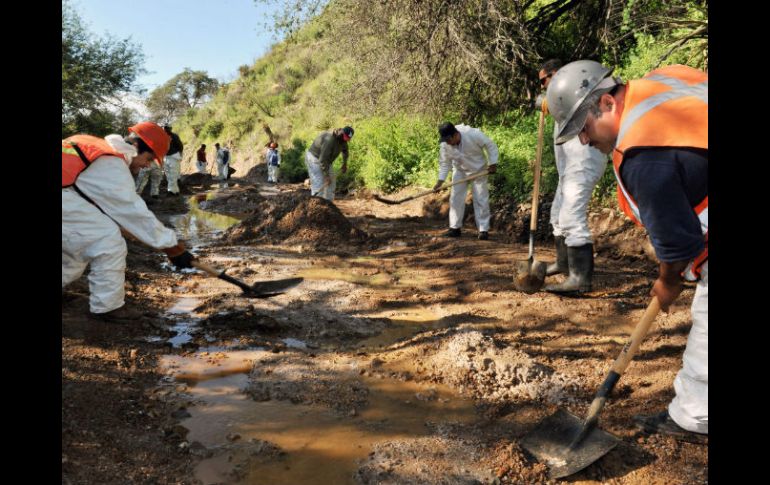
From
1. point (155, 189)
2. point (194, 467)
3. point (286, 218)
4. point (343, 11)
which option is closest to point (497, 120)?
point (343, 11)

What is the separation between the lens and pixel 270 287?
193 inches

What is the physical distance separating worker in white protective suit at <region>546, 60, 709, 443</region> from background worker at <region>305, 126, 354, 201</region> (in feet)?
23.1

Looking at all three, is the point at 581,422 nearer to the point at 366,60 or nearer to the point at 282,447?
the point at 282,447

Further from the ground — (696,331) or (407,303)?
(696,331)

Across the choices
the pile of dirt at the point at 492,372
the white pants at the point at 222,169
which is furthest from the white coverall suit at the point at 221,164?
the pile of dirt at the point at 492,372

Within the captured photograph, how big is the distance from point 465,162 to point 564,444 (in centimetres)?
558

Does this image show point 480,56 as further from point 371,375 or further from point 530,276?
point 371,375

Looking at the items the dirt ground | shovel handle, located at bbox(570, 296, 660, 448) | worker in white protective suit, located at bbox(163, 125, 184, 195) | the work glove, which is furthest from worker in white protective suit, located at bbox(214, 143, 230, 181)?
shovel handle, located at bbox(570, 296, 660, 448)

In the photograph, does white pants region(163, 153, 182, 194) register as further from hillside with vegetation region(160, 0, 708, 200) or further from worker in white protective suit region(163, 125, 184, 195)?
hillside with vegetation region(160, 0, 708, 200)

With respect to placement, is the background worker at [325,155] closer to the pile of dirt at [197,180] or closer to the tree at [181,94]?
the pile of dirt at [197,180]

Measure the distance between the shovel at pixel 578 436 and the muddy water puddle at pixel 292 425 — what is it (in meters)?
0.48

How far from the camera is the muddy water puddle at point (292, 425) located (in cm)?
244

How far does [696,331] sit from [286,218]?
6.85m

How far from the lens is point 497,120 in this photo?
10836 mm
